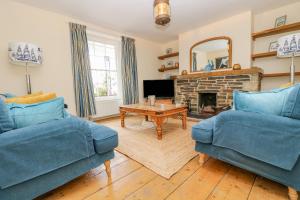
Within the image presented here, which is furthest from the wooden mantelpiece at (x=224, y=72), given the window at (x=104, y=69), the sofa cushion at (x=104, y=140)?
the sofa cushion at (x=104, y=140)

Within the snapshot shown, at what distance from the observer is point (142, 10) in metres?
3.11

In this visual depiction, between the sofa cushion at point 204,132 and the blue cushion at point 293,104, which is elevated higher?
the blue cushion at point 293,104

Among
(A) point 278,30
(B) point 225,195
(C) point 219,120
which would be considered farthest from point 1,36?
(A) point 278,30

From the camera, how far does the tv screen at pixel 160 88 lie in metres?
4.71

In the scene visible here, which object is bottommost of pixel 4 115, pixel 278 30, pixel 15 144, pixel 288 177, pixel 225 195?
pixel 225 195

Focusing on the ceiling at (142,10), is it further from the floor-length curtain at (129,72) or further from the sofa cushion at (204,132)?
the sofa cushion at (204,132)

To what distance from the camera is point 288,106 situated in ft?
3.84

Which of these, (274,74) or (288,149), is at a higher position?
(274,74)

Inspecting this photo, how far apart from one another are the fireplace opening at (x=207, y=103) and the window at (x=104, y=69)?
244cm

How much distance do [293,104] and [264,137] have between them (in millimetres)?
325

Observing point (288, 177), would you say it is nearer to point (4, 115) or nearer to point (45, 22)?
point (4, 115)

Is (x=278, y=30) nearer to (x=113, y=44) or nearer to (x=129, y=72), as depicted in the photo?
(x=129, y=72)

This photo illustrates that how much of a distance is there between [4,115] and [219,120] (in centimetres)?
177

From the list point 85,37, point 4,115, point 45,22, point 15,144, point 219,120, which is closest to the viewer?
point 15,144
